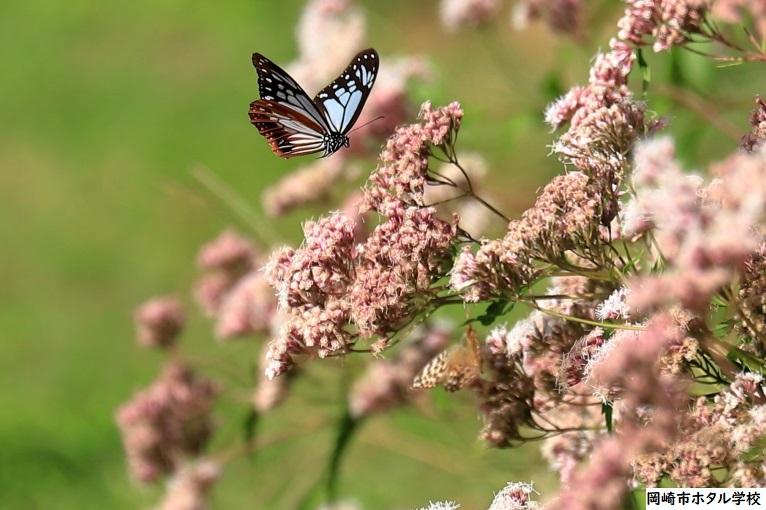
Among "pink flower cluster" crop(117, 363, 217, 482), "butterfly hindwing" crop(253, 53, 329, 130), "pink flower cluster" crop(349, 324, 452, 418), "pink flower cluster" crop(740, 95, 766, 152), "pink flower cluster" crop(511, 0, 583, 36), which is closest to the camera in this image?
"pink flower cluster" crop(740, 95, 766, 152)

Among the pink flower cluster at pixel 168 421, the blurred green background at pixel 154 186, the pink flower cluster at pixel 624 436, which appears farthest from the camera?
the blurred green background at pixel 154 186

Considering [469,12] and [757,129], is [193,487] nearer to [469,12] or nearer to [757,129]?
[469,12]

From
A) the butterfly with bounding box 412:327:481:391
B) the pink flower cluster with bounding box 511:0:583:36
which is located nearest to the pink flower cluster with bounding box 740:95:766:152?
the butterfly with bounding box 412:327:481:391

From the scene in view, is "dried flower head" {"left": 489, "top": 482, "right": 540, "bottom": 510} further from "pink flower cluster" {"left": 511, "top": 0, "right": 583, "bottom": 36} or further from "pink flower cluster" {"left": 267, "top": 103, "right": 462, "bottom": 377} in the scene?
"pink flower cluster" {"left": 511, "top": 0, "right": 583, "bottom": 36}

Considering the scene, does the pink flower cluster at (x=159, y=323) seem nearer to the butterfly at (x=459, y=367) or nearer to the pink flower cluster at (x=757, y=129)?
the butterfly at (x=459, y=367)

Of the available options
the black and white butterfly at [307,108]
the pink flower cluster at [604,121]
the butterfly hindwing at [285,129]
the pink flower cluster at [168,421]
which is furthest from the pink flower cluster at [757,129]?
the pink flower cluster at [168,421]

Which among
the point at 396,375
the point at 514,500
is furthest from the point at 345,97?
the point at 514,500

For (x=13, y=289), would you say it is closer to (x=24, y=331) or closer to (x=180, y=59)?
(x=24, y=331)
